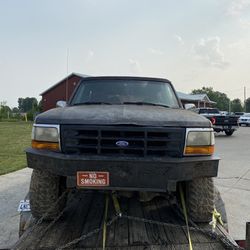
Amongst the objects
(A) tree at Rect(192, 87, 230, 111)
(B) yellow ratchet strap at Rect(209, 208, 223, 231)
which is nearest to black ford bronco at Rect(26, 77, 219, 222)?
(B) yellow ratchet strap at Rect(209, 208, 223, 231)

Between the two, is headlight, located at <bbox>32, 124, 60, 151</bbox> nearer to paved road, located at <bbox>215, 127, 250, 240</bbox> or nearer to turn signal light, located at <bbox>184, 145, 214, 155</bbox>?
turn signal light, located at <bbox>184, 145, 214, 155</bbox>

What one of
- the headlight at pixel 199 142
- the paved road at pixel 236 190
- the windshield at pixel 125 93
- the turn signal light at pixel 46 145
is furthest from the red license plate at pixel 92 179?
the paved road at pixel 236 190

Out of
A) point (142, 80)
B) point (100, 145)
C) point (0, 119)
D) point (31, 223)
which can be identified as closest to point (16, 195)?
point (31, 223)

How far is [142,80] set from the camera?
5.07m

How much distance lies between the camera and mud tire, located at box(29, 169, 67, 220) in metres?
3.72

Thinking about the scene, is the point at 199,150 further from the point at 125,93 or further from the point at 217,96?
the point at 217,96

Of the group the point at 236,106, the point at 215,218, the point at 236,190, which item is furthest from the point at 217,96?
the point at 215,218

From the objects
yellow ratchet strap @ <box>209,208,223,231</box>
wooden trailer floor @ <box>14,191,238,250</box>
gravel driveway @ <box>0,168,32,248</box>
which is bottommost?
gravel driveway @ <box>0,168,32,248</box>

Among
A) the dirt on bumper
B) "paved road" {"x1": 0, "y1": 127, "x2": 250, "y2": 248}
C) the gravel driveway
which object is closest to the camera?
the dirt on bumper

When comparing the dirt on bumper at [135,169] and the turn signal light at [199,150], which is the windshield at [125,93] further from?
the dirt on bumper at [135,169]

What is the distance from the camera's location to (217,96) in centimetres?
11375

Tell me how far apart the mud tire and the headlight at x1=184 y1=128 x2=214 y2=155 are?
4.69 ft

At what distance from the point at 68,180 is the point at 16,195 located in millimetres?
3158

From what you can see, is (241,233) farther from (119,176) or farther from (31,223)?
(31,223)
